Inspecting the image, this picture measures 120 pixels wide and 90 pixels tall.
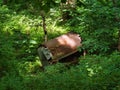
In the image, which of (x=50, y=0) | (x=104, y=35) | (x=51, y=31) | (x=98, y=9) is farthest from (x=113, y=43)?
(x=50, y=0)

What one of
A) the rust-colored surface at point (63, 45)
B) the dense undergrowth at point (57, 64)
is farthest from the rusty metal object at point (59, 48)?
the dense undergrowth at point (57, 64)

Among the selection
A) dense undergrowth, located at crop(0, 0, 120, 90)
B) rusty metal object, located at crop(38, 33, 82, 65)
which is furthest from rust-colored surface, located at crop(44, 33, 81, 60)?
dense undergrowth, located at crop(0, 0, 120, 90)

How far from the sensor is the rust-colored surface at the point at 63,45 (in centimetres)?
950

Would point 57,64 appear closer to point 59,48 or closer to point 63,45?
point 59,48

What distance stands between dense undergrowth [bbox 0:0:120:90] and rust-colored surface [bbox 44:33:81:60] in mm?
429

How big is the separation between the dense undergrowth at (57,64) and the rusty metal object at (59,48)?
1.38 feet

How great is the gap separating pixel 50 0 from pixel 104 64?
4232mm

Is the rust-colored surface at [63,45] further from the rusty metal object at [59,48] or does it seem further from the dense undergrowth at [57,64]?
the dense undergrowth at [57,64]

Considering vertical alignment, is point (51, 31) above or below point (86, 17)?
below

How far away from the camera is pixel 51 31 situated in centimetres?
1200

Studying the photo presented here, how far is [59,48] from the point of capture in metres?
9.64

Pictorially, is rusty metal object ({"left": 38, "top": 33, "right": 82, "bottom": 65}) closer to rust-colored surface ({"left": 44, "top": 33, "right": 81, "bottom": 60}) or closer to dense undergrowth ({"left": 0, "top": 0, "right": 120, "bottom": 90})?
rust-colored surface ({"left": 44, "top": 33, "right": 81, "bottom": 60})

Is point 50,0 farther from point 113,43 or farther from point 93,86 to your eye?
point 113,43

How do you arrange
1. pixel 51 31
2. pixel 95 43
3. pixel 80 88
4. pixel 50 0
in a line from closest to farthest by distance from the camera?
pixel 50 0 < pixel 80 88 < pixel 95 43 < pixel 51 31
